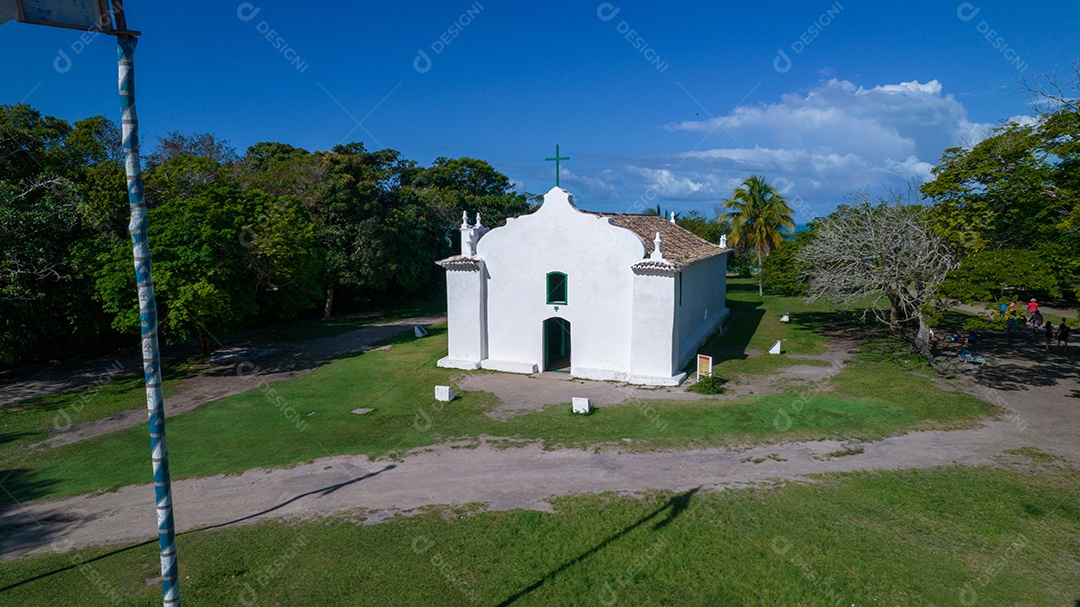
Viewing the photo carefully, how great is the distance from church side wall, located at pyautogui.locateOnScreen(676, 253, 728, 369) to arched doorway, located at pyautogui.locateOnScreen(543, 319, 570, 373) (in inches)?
166

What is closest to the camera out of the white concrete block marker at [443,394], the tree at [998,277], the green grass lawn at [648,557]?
the green grass lawn at [648,557]

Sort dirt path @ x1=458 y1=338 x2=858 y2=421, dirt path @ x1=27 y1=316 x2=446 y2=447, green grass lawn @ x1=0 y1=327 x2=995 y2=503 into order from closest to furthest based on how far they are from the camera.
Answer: green grass lawn @ x1=0 y1=327 x2=995 y2=503
dirt path @ x1=27 y1=316 x2=446 y2=447
dirt path @ x1=458 y1=338 x2=858 y2=421

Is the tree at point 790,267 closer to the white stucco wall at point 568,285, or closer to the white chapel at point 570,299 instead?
the white chapel at point 570,299

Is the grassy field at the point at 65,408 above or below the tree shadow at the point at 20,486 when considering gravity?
above

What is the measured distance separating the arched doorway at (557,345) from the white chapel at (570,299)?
4 centimetres

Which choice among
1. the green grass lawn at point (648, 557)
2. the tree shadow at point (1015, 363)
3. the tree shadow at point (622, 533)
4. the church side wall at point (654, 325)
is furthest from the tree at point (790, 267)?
the tree shadow at point (622, 533)

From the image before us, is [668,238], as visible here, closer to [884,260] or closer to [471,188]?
[884,260]

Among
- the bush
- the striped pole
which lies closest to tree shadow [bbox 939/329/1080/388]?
the bush

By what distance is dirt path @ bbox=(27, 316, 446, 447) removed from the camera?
1642 centimetres

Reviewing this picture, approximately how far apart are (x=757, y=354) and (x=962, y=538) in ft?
46.6

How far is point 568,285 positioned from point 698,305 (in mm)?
7453

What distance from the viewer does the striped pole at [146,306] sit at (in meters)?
4.90

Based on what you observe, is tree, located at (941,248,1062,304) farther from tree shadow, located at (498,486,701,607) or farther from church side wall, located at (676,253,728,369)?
tree shadow, located at (498,486,701,607)

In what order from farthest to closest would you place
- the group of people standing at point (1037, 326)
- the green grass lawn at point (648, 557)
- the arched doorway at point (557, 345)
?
the arched doorway at point (557, 345) < the group of people standing at point (1037, 326) < the green grass lawn at point (648, 557)
